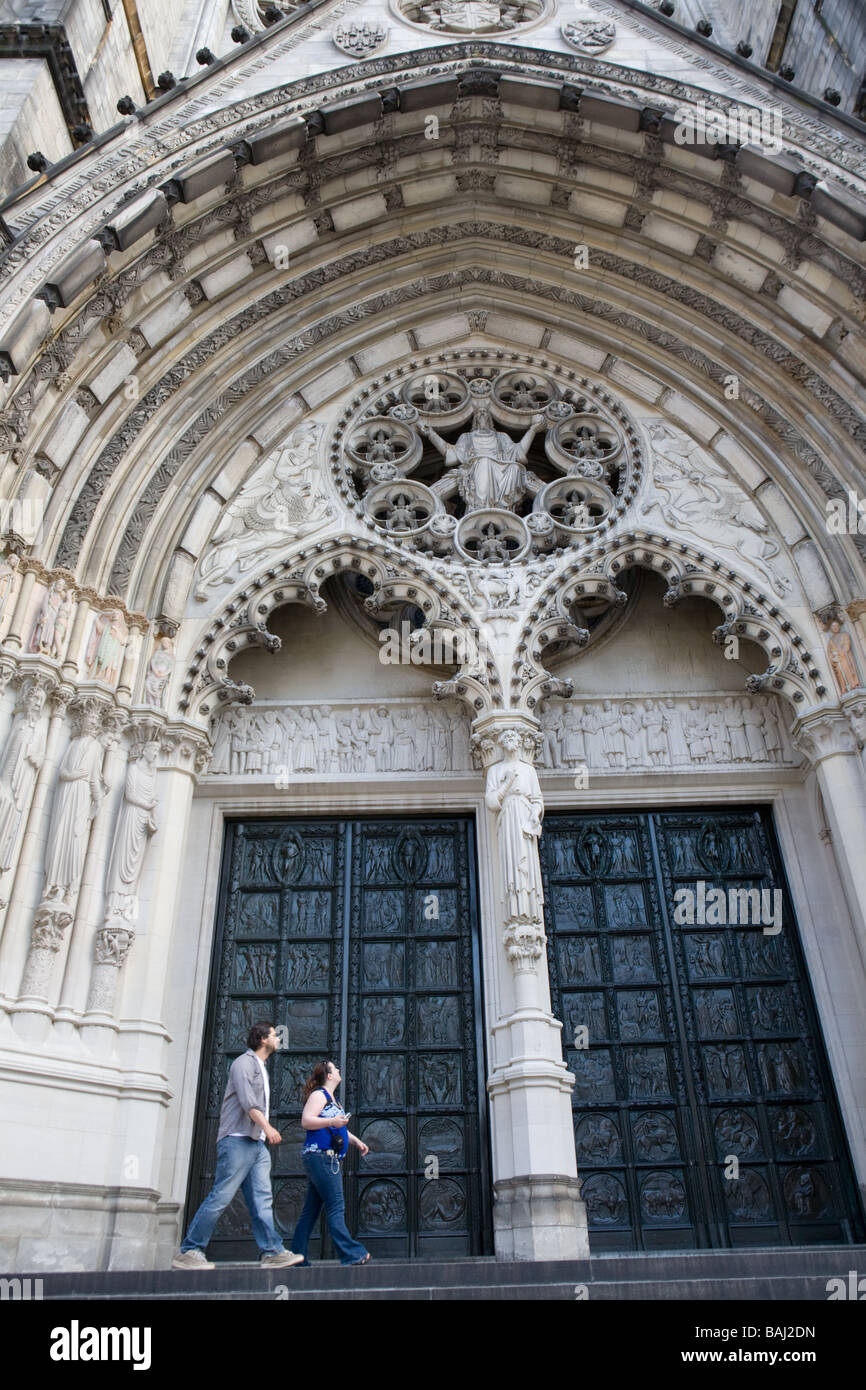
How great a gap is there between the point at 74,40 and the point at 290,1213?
1269cm

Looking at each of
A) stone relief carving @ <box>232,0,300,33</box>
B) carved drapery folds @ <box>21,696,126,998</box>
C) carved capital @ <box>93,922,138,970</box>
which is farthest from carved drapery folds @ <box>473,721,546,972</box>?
stone relief carving @ <box>232,0,300,33</box>

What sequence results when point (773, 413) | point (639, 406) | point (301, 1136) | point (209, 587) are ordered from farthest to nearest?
point (639, 406)
point (773, 413)
point (209, 587)
point (301, 1136)

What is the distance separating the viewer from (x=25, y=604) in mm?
7762

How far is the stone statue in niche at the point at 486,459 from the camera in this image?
1026cm

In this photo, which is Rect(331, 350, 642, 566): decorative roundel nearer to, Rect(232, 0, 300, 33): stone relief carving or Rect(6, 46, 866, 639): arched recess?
Rect(6, 46, 866, 639): arched recess

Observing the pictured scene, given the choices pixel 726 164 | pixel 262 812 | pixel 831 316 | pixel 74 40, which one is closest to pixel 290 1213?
pixel 262 812

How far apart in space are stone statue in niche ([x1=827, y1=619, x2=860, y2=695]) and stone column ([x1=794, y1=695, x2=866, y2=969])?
0.23m

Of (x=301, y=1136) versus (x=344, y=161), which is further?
(x=344, y=161)

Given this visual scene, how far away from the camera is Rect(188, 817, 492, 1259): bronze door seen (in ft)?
26.1

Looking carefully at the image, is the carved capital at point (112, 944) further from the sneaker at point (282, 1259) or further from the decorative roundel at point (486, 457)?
the decorative roundel at point (486, 457)

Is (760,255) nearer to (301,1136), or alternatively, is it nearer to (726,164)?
(726,164)

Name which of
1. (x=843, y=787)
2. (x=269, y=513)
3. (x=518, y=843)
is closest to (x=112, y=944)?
(x=518, y=843)

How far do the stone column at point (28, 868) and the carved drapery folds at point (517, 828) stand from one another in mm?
3605

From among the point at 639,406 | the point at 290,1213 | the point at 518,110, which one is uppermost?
the point at 518,110
